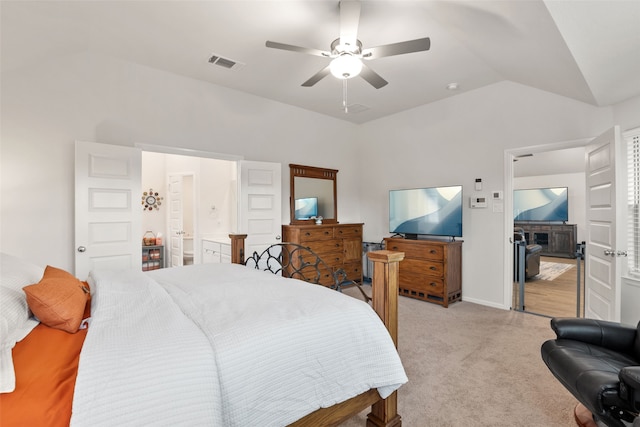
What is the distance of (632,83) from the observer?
263 centimetres

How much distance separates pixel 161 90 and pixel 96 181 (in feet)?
4.34

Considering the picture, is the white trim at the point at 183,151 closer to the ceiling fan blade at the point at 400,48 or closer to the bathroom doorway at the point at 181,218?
the bathroom doorway at the point at 181,218

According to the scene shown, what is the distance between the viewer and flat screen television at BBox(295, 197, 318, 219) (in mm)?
5027

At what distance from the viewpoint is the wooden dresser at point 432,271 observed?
13.5ft

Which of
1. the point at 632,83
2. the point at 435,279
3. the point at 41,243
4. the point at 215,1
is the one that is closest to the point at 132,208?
the point at 41,243

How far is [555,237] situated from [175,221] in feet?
30.9

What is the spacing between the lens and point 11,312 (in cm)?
122

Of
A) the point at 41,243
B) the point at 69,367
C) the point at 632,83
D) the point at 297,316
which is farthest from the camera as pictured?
the point at 41,243

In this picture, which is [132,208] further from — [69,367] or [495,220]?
[495,220]

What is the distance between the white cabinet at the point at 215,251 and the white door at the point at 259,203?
0.63 meters

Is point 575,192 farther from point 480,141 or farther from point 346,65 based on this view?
point 346,65

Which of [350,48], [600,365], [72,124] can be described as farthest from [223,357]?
[72,124]

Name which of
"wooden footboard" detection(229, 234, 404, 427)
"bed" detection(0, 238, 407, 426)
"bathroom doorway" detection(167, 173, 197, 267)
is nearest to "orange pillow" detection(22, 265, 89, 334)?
"bed" detection(0, 238, 407, 426)

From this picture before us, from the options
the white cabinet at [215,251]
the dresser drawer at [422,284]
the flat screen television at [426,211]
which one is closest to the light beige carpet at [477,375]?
the dresser drawer at [422,284]
